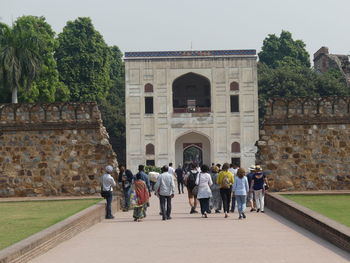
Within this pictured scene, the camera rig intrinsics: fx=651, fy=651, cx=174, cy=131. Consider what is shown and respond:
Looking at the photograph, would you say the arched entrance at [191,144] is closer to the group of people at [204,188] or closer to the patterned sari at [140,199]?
the group of people at [204,188]

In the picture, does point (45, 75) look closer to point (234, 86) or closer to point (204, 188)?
point (234, 86)

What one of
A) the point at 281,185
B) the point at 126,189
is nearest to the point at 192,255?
the point at 126,189

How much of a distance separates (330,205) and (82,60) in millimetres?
37705

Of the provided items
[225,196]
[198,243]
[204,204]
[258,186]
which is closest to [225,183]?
[225,196]

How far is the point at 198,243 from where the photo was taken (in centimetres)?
919

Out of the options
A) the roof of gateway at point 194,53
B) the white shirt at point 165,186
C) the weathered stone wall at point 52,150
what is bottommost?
the white shirt at point 165,186

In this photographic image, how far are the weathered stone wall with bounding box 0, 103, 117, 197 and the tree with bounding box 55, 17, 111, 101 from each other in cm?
2904

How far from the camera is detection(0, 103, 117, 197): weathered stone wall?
1845 centimetres

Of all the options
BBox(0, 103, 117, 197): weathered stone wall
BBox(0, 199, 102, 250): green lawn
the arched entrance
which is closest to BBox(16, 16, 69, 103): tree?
the arched entrance

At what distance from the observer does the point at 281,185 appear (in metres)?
18.5

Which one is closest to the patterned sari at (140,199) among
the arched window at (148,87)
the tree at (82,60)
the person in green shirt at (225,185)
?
the person in green shirt at (225,185)

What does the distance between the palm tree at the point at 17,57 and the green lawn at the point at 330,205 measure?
1912cm

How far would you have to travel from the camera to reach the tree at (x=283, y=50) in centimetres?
6406

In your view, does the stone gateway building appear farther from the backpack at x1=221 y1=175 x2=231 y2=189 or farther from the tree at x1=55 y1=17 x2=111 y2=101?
the backpack at x1=221 y1=175 x2=231 y2=189
